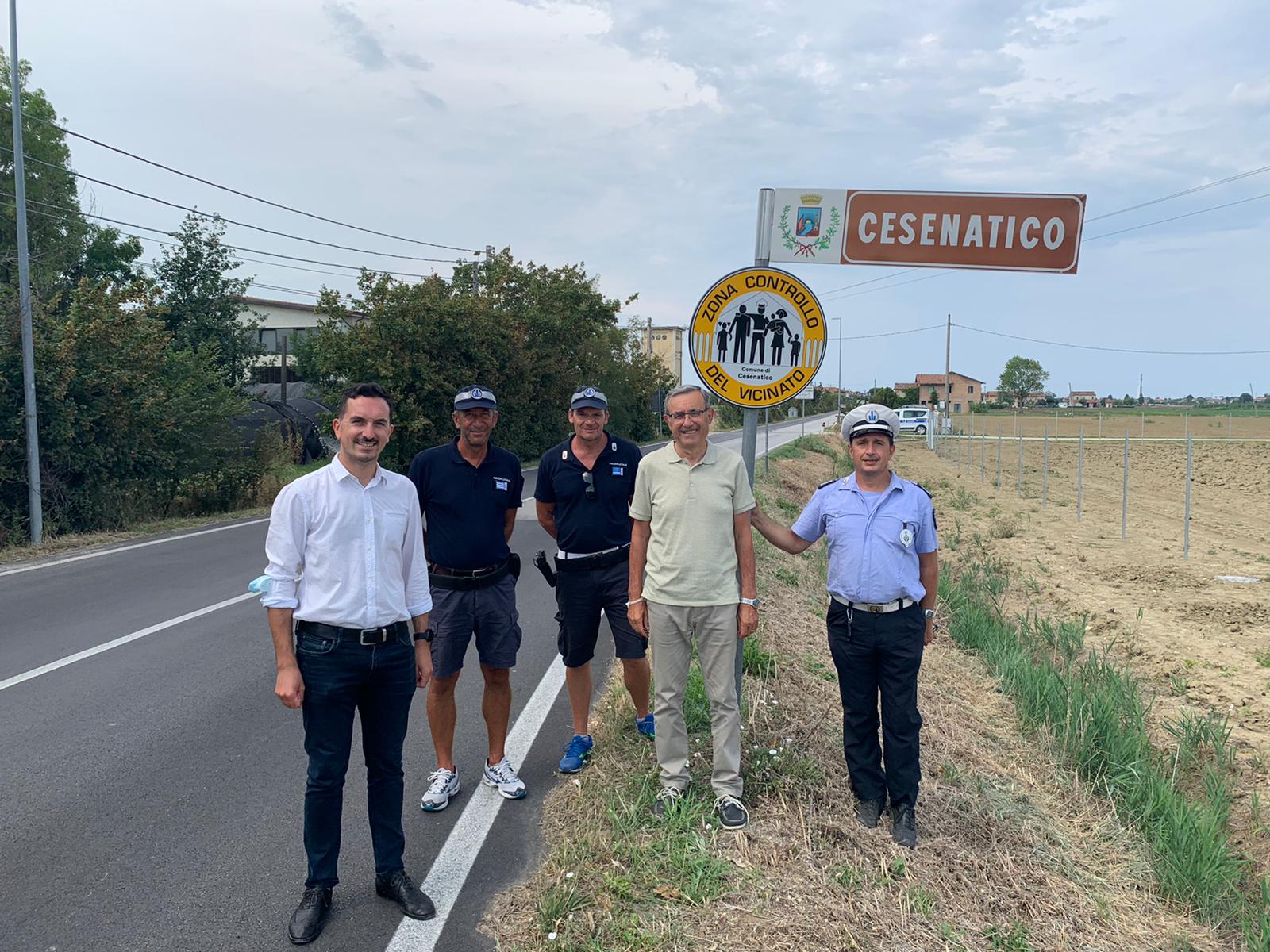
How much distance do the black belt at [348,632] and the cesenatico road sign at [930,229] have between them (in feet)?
8.33

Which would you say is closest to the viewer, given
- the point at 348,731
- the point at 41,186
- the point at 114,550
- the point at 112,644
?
the point at 348,731

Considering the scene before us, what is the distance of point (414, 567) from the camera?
3498mm

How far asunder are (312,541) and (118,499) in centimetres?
1262

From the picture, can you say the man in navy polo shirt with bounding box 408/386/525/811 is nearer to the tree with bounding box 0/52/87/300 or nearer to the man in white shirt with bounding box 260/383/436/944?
the man in white shirt with bounding box 260/383/436/944

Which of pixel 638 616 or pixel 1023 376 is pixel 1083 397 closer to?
pixel 1023 376

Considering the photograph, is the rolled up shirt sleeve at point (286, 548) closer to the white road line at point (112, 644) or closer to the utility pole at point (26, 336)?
the white road line at point (112, 644)

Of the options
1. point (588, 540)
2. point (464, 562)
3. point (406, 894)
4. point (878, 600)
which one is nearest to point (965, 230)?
point (878, 600)

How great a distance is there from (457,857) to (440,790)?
53 cm

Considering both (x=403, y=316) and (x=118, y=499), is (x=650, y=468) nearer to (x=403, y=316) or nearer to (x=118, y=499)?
(x=118, y=499)

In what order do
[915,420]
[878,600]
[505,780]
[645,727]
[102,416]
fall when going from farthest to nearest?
[915,420]
[102,416]
[645,727]
[505,780]
[878,600]

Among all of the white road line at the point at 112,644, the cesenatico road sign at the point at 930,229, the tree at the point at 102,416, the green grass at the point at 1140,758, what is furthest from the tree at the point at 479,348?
the cesenatico road sign at the point at 930,229

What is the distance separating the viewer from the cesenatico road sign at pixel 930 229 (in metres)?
4.34

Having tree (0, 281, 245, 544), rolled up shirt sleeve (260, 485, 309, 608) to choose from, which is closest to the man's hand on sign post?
rolled up shirt sleeve (260, 485, 309, 608)

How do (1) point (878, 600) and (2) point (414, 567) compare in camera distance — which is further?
(1) point (878, 600)
